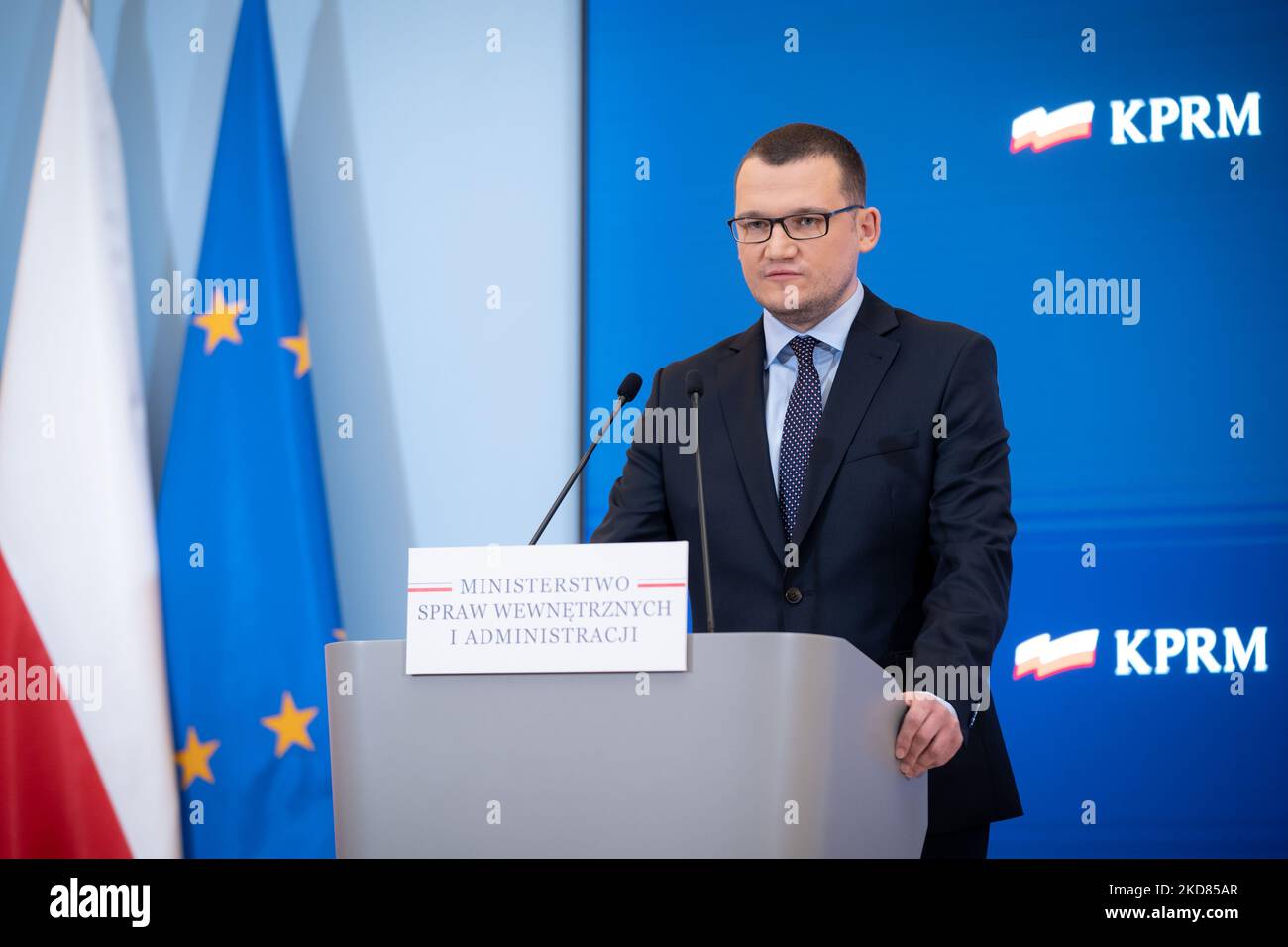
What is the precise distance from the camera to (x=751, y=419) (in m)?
2.29

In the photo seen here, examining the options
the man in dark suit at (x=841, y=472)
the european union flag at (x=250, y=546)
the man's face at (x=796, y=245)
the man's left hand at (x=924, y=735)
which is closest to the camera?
the man's left hand at (x=924, y=735)

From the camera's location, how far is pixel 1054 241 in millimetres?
3451

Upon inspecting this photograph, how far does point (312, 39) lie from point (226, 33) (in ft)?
0.86

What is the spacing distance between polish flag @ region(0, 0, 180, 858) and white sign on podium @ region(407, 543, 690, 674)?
215cm

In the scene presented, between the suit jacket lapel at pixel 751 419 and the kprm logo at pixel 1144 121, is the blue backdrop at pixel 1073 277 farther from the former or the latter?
the suit jacket lapel at pixel 751 419

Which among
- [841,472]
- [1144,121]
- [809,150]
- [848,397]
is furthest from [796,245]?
[1144,121]

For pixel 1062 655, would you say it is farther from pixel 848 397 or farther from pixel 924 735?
pixel 924 735

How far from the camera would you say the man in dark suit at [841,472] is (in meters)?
2.09

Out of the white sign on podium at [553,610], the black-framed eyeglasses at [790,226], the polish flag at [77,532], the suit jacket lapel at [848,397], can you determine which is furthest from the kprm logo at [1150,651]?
the polish flag at [77,532]

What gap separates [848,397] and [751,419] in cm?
18

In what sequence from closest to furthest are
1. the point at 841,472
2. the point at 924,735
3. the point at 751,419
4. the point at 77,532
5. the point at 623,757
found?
the point at 623,757 < the point at 924,735 < the point at 841,472 < the point at 751,419 < the point at 77,532

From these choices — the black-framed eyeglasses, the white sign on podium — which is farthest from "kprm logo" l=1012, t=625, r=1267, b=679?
the white sign on podium

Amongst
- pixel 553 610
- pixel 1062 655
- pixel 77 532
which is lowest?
pixel 1062 655
